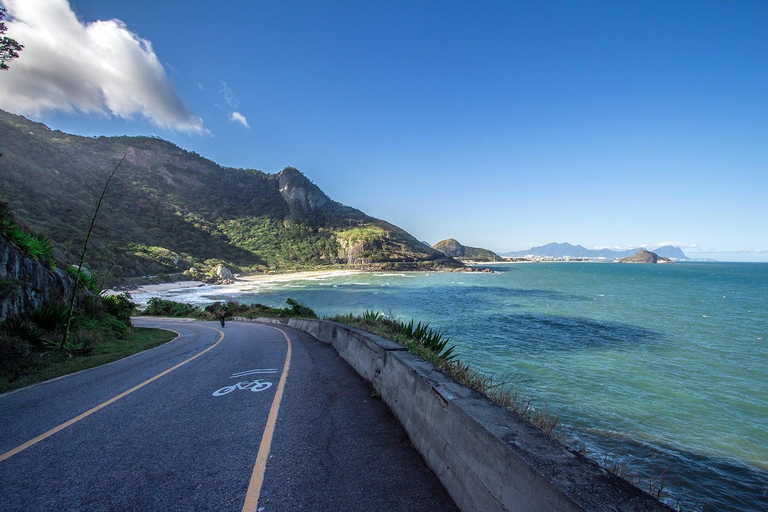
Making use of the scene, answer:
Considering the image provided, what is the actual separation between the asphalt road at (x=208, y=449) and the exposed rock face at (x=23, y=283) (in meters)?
5.01

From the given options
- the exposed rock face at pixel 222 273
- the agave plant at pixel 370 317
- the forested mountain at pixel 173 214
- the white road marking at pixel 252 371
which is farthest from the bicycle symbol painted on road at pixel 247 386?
the exposed rock face at pixel 222 273

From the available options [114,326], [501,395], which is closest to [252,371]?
[501,395]

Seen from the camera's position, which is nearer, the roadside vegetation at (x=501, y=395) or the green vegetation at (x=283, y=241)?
the roadside vegetation at (x=501, y=395)

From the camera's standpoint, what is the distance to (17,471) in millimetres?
3396

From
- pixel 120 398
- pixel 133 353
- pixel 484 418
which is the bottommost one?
pixel 133 353

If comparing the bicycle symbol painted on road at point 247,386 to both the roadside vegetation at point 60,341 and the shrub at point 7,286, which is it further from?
the shrub at point 7,286

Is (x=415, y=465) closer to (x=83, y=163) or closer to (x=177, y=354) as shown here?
(x=177, y=354)

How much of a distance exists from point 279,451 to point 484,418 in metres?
2.54

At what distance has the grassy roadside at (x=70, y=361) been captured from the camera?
24.0 feet

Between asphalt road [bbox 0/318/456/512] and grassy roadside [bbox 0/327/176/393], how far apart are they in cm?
79

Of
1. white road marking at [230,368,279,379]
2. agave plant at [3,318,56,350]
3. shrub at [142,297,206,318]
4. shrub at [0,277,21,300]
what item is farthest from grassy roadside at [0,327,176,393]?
shrub at [142,297,206,318]

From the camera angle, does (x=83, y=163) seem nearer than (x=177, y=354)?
No

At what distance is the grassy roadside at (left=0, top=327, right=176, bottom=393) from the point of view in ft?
24.0

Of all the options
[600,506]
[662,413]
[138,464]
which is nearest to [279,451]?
[138,464]
